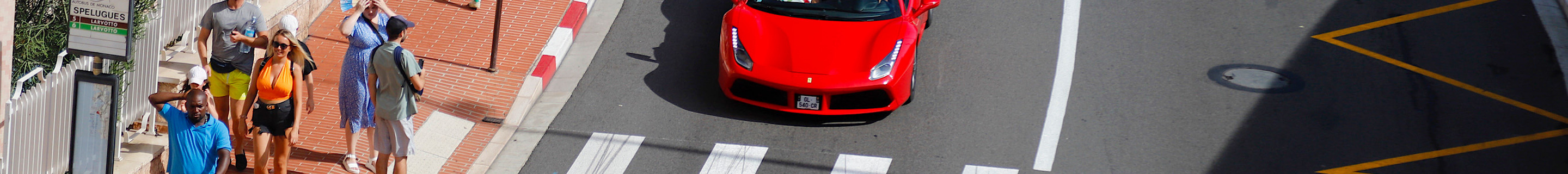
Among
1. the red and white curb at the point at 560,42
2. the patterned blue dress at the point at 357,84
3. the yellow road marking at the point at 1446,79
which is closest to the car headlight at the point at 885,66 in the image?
the red and white curb at the point at 560,42

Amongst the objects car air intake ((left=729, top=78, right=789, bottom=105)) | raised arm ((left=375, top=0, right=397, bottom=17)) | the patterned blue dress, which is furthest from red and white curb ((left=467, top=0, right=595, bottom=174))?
car air intake ((left=729, top=78, right=789, bottom=105))

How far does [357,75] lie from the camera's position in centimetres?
734

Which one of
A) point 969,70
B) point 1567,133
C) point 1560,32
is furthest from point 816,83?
point 1560,32

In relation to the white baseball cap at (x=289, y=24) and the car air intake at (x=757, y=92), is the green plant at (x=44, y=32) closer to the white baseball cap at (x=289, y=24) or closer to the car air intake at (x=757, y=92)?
the white baseball cap at (x=289, y=24)

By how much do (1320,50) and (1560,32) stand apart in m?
2.76

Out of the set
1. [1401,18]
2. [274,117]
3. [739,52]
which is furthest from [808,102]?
[1401,18]

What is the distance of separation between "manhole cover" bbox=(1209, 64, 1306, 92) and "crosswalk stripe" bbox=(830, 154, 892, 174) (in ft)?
11.9

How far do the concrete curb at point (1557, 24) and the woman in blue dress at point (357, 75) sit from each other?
10.1m

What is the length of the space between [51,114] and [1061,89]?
24.4 ft

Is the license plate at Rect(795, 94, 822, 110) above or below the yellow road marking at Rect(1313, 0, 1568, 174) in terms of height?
below

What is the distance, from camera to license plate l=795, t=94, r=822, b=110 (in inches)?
381

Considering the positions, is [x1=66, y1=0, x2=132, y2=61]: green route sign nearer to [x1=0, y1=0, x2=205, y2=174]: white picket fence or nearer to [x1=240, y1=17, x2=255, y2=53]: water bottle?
[x1=0, y1=0, x2=205, y2=174]: white picket fence

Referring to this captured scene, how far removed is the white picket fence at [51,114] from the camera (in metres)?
6.27

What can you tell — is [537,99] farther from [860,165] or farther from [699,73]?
[860,165]
